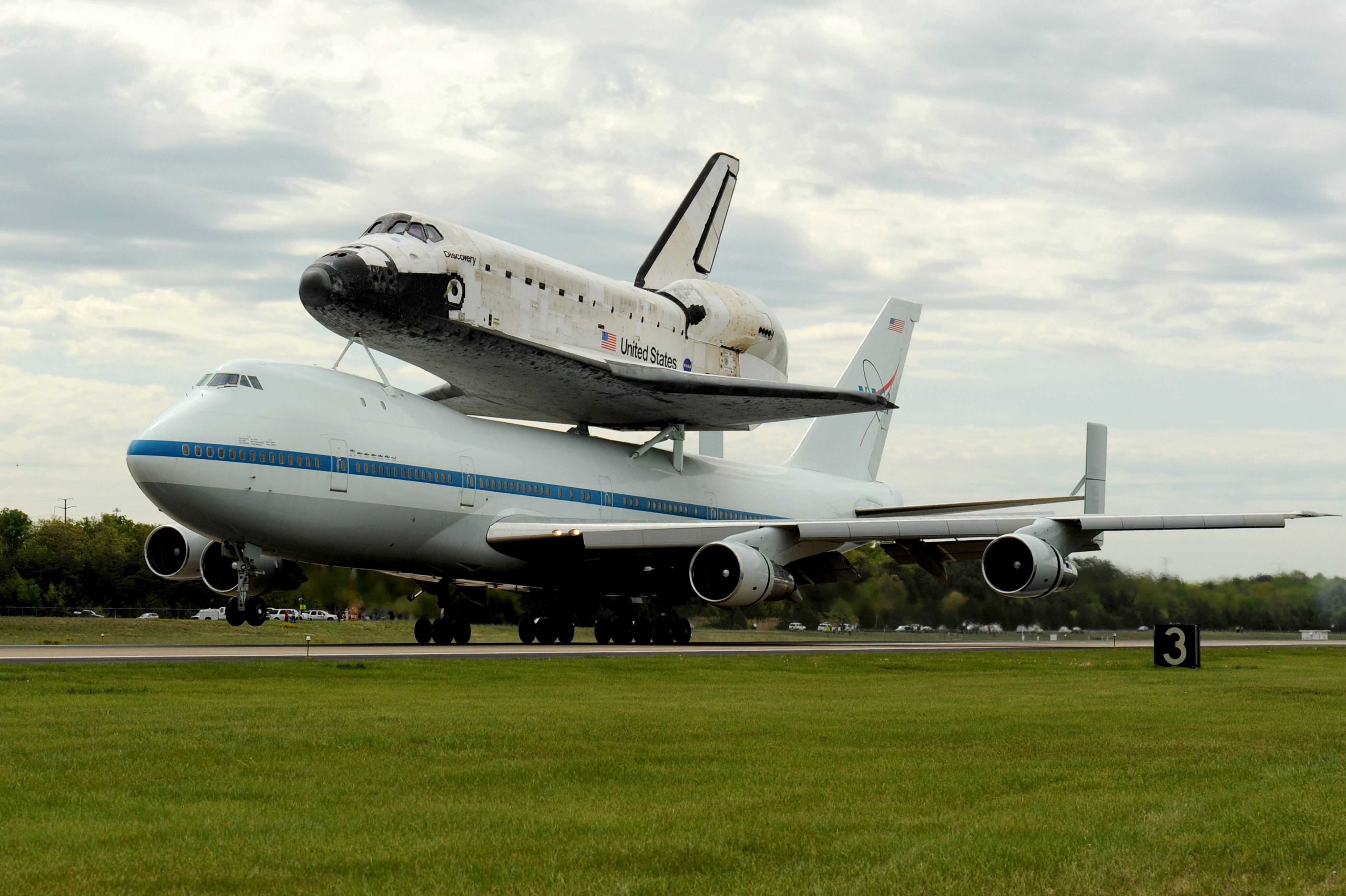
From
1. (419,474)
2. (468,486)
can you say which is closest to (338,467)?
(419,474)

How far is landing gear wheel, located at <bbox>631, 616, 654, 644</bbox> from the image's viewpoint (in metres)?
32.1

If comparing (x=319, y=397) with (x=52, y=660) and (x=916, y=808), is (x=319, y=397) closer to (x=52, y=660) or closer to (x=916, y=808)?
(x=52, y=660)

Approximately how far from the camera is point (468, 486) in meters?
27.8

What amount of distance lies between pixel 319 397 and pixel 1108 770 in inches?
760

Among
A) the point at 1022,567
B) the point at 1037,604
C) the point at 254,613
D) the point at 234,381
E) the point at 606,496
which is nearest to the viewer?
the point at 254,613

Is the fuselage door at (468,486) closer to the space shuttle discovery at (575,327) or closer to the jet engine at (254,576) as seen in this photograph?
the space shuttle discovery at (575,327)

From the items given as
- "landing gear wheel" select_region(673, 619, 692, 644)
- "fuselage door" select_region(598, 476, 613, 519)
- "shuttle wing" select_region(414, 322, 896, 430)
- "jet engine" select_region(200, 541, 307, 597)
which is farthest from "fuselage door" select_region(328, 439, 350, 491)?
"landing gear wheel" select_region(673, 619, 692, 644)

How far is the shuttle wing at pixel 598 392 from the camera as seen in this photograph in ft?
97.3

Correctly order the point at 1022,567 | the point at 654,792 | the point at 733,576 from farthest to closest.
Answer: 1. the point at 733,576
2. the point at 1022,567
3. the point at 654,792

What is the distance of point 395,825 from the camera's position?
257 inches

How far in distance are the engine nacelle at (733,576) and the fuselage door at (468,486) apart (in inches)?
189

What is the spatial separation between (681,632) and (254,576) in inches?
398

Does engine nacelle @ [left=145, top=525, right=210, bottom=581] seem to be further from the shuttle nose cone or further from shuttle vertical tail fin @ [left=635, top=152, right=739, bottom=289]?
shuttle vertical tail fin @ [left=635, top=152, right=739, bottom=289]

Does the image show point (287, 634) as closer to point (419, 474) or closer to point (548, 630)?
point (548, 630)
